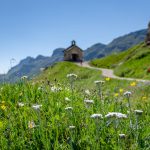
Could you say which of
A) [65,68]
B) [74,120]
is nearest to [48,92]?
[74,120]

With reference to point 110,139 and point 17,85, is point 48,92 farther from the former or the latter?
point 110,139

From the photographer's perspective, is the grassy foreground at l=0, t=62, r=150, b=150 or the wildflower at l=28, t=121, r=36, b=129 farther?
the wildflower at l=28, t=121, r=36, b=129

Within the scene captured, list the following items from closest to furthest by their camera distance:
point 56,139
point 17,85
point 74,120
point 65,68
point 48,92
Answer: point 56,139, point 74,120, point 48,92, point 17,85, point 65,68

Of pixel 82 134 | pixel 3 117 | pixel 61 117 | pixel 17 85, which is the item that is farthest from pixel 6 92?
pixel 82 134

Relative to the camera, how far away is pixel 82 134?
25.4 ft

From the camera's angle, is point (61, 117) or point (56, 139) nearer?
point (56, 139)

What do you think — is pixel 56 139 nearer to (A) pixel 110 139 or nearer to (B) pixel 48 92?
(A) pixel 110 139

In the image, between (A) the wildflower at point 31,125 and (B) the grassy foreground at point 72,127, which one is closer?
(B) the grassy foreground at point 72,127

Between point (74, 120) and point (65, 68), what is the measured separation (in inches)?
4829

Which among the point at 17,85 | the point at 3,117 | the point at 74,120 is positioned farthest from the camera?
the point at 17,85

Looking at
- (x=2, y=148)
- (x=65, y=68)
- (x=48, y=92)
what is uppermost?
(x=65, y=68)

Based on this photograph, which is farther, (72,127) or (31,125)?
(31,125)

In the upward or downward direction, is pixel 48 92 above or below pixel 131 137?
above

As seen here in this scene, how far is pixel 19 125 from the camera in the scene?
8734mm
